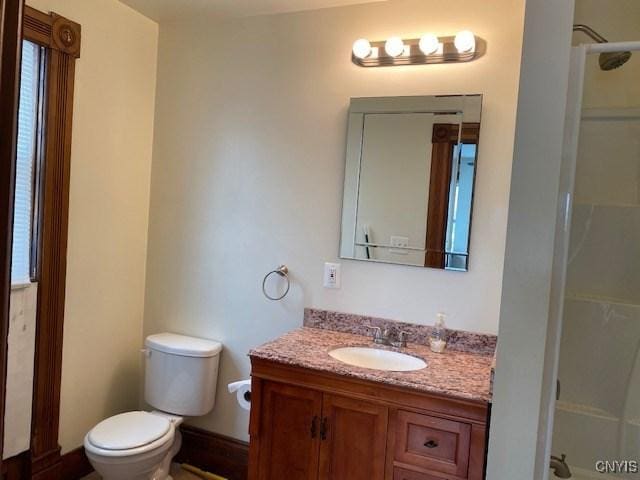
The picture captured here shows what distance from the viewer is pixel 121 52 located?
248 cm

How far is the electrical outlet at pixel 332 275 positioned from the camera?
2.33 m

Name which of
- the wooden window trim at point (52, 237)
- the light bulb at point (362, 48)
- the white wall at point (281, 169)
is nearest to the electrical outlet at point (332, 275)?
the white wall at point (281, 169)

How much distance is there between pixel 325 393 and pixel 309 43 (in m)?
1.65

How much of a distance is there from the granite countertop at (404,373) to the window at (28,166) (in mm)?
1120

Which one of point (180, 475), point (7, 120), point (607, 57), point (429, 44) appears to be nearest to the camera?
point (7, 120)

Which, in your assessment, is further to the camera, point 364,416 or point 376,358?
point 376,358

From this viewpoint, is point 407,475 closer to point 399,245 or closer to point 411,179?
point 399,245

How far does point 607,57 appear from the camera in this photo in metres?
1.43

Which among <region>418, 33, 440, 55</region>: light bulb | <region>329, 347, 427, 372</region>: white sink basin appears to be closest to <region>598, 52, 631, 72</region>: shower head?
<region>418, 33, 440, 55</region>: light bulb

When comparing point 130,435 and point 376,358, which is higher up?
point 376,358

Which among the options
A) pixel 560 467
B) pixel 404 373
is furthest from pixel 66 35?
pixel 560 467

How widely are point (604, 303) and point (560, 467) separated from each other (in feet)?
1.82

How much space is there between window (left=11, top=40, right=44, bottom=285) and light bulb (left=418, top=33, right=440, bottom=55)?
169 centimetres

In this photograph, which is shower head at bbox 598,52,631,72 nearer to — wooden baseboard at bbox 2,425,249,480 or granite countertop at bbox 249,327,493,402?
granite countertop at bbox 249,327,493,402
